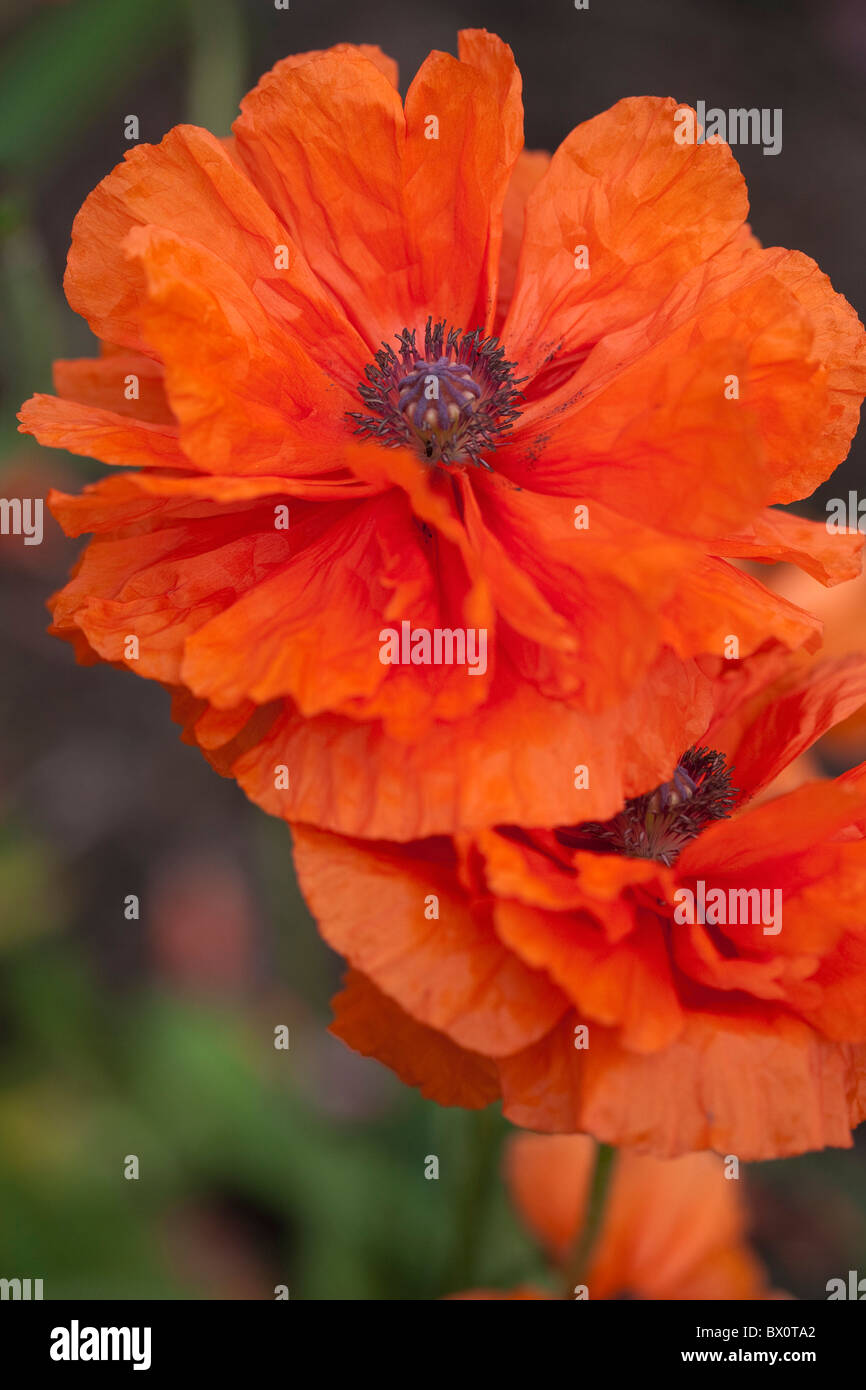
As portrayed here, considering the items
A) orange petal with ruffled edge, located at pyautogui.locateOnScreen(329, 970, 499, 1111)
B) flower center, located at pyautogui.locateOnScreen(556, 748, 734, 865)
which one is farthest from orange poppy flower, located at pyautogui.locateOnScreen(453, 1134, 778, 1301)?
orange petal with ruffled edge, located at pyautogui.locateOnScreen(329, 970, 499, 1111)

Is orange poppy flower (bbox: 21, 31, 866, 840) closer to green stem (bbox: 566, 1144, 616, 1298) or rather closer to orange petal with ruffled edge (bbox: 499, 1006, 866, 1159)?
orange petal with ruffled edge (bbox: 499, 1006, 866, 1159)

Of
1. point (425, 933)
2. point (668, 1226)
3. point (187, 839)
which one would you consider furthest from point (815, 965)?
point (187, 839)

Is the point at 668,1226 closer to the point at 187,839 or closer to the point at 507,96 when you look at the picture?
the point at 507,96

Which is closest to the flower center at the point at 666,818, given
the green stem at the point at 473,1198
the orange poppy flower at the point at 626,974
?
the orange poppy flower at the point at 626,974

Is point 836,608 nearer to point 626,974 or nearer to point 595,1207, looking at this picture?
point 595,1207

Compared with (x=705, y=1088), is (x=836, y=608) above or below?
above

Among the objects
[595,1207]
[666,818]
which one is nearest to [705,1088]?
[666,818]
